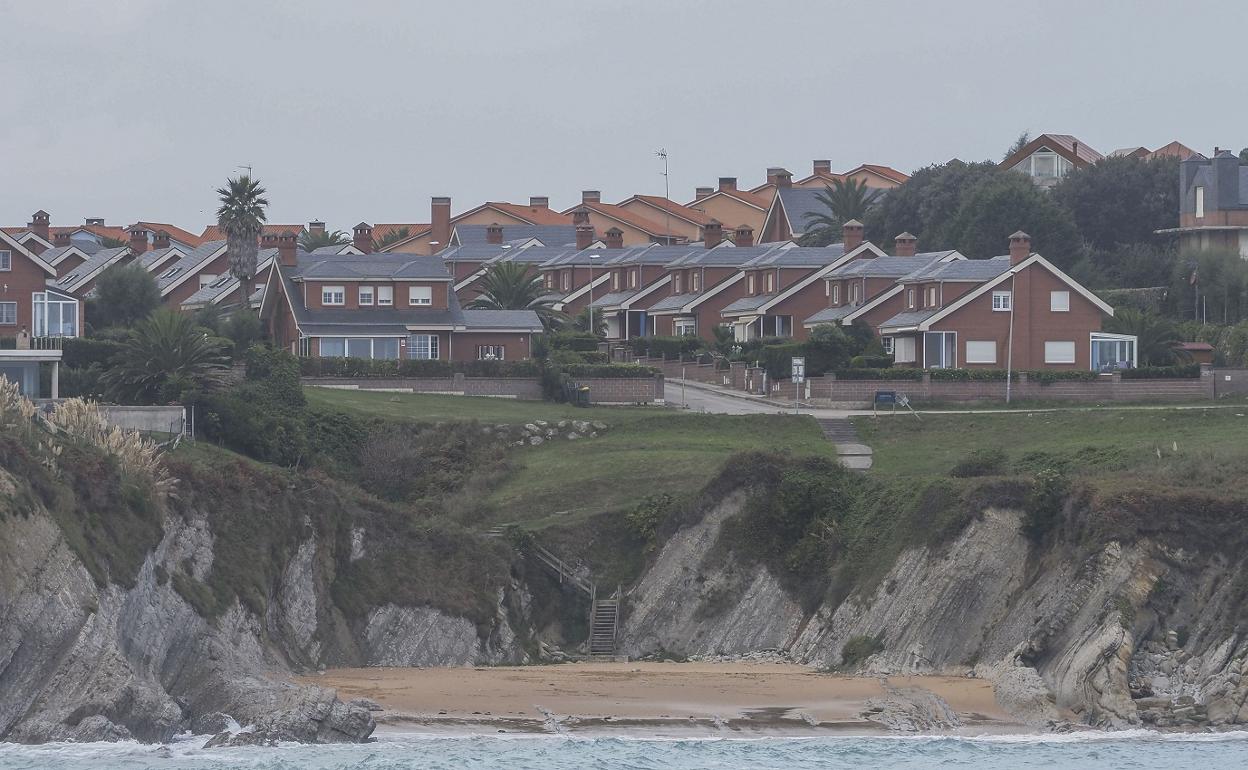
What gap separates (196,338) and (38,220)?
9060cm

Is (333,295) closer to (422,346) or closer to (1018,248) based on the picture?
(422,346)

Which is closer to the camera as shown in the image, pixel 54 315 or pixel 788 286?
pixel 54 315

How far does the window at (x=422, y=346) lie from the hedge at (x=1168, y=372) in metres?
30.7

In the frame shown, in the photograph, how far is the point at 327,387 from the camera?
283ft

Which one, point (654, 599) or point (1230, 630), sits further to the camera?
point (654, 599)

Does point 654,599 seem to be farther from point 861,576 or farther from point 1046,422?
point 1046,422

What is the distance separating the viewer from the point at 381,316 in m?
100

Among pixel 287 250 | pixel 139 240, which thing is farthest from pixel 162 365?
pixel 139 240

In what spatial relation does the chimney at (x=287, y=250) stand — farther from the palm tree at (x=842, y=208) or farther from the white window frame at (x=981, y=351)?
the palm tree at (x=842, y=208)

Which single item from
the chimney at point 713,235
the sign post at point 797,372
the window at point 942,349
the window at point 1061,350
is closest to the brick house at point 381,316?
the sign post at point 797,372

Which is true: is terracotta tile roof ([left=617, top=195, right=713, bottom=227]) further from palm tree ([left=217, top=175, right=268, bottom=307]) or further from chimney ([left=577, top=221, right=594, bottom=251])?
palm tree ([left=217, top=175, right=268, bottom=307])

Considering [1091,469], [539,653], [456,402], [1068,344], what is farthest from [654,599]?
[1068,344]

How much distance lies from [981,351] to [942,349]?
1.67 metres

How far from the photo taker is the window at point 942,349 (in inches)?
3718
